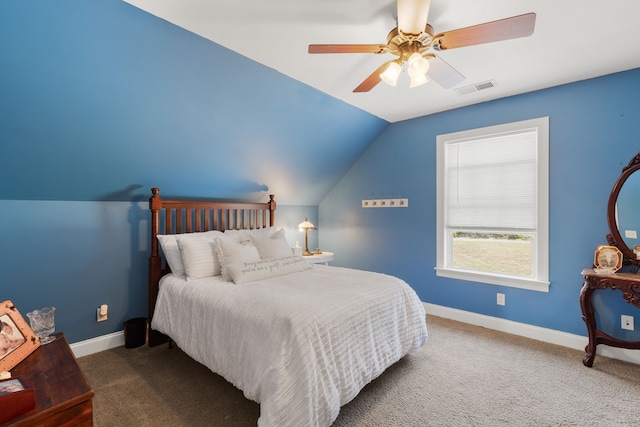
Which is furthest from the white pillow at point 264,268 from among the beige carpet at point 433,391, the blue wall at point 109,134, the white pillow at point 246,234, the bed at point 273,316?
the blue wall at point 109,134

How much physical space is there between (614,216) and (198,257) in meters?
3.69

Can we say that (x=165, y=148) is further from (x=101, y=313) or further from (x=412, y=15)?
(x=412, y=15)

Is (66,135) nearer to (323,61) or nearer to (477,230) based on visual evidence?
(323,61)

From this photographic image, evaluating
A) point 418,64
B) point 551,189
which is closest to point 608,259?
point 551,189

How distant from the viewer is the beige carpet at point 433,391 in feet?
6.18

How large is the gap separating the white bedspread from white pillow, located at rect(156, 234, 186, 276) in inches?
4.7

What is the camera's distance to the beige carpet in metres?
1.88

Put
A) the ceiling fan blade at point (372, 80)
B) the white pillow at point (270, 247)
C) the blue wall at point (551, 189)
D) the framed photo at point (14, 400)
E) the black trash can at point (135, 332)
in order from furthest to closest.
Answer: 1. the white pillow at point (270, 247)
2. the black trash can at point (135, 332)
3. the blue wall at point (551, 189)
4. the ceiling fan blade at point (372, 80)
5. the framed photo at point (14, 400)

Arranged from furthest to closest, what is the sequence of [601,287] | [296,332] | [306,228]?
[306,228] → [601,287] → [296,332]

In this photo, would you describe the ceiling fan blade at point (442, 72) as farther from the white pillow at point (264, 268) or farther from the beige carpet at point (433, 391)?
the beige carpet at point (433, 391)

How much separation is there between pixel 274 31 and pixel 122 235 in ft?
7.67

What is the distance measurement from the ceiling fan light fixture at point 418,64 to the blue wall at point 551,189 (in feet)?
6.75

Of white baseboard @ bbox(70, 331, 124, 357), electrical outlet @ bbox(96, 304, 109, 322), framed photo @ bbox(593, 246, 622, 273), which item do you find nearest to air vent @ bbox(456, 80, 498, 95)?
framed photo @ bbox(593, 246, 622, 273)

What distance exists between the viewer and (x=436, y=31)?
2.04m
